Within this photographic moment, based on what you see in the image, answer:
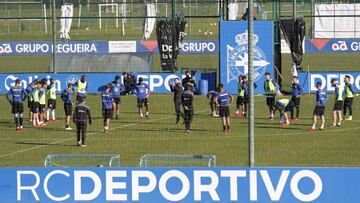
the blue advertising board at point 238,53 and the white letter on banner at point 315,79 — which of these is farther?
the white letter on banner at point 315,79

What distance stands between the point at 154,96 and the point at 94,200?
2339 centimetres

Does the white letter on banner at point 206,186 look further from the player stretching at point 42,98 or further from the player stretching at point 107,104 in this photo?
the player stretching at point 42,98

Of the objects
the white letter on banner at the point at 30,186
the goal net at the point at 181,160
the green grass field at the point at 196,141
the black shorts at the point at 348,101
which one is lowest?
the green grass field at the point at 196,141

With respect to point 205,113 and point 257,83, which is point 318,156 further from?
point 257,83

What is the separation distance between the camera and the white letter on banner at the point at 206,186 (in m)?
17.3

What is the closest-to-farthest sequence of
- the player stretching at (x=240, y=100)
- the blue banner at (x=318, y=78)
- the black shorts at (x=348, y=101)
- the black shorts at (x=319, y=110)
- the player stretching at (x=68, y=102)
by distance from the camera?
the black shorts at (x=319, y=110)
the player stretching at (x=68, y=102)
the black shorts at (x=348, y=101)
the player stretching at (x=240, y=100)
the blue banner at (x=318, y=78)

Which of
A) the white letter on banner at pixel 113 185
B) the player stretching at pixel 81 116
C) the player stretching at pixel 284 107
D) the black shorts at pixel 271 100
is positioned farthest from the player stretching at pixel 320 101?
the white letter on banner at pixel 113 185

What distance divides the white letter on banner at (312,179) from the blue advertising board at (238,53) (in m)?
22.0

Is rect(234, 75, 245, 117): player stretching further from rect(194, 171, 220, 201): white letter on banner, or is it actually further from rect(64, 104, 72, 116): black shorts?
rect(194, 171, 220, 201): white letter on banner

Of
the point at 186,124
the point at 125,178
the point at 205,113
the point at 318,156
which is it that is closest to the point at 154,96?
the point at 205,113

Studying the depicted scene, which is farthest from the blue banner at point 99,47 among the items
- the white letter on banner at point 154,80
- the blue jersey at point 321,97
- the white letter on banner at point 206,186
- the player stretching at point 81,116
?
the white letter on banner at point 206,186

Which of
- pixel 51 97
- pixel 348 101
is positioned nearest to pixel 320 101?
pixel 348 101

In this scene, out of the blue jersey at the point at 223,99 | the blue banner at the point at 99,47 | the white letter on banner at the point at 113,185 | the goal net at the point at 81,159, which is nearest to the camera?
the white letter on banner at the point at 113,185

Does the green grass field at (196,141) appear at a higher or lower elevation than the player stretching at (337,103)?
lower
